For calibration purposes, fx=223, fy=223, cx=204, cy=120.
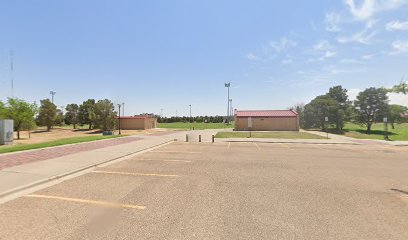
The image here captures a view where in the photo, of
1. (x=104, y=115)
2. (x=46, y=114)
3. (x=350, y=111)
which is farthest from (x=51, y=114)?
(x=350, y=111)

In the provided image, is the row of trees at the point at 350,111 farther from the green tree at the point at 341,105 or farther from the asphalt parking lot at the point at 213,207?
the asphalt parking lot at the point at 213,207

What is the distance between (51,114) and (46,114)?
93 centimetres

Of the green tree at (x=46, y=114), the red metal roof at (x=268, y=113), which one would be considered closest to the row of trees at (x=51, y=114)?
the green tree at (x=46, y=114)

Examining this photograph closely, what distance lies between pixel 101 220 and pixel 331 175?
8612mm

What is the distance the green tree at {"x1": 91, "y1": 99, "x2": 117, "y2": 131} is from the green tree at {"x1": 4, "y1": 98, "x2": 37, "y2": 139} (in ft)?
43.5

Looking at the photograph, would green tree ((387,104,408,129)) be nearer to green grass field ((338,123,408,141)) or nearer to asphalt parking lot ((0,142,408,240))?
Answer: green grass field ((338,123,408,141))

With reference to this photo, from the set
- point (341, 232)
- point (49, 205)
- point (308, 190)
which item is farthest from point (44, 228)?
point (308, 190)

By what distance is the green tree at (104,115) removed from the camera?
44.8 meters

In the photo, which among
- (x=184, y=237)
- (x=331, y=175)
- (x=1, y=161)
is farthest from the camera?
(x=1, y=161)

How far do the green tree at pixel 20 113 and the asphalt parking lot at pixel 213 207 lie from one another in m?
30.0

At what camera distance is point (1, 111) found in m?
29.9

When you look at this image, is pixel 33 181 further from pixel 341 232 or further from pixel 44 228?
pixel 341 232

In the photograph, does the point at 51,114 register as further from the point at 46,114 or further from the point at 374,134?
the point at 374,134

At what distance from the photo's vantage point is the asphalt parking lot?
14.0 ft
